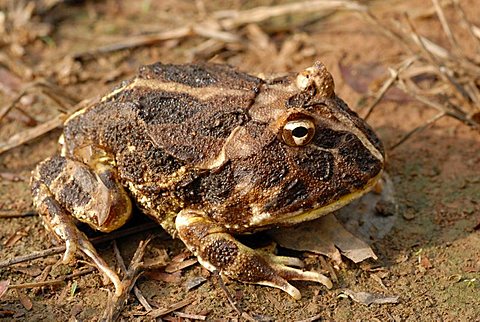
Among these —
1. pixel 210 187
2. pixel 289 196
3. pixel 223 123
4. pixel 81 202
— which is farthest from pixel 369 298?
pixel 81 202

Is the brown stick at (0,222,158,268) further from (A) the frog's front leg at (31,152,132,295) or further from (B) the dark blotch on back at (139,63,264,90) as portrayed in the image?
(B) the dark blotch on back at (139,63,264,90)

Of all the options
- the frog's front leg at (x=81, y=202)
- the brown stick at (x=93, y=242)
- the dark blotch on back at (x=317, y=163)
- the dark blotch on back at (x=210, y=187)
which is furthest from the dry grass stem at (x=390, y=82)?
the frog's front leg at (x=81, y=202)

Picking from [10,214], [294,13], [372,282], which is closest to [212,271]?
[372,282]

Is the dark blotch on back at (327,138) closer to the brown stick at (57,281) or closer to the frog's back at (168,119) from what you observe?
the frog's back at (168,119)

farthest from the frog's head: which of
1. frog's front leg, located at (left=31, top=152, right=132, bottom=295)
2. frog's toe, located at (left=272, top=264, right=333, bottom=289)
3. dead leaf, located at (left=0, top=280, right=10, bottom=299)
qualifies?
dead leaf, located at (left=0, top=280, right=10, bottom=299)

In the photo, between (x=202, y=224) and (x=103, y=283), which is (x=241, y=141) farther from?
(x=103, y=283)

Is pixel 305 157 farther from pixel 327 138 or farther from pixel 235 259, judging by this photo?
pixel 235 259

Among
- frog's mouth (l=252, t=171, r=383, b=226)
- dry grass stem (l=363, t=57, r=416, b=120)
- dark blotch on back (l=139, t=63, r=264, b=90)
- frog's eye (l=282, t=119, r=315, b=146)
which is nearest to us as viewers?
frog's eye (l=282, t=119, r=315, b=146)
